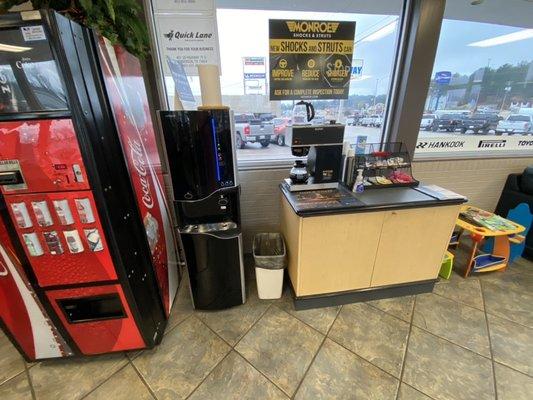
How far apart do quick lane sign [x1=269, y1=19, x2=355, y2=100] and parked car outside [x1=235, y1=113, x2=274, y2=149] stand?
248 millimetres

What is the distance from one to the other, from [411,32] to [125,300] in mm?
2851

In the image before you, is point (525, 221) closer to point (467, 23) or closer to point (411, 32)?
point (467, 23)

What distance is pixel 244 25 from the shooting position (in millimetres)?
1785

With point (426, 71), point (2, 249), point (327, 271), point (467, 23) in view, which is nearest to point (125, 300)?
point (2, 249)

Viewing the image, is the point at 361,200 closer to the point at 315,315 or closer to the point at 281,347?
the point at 315,315

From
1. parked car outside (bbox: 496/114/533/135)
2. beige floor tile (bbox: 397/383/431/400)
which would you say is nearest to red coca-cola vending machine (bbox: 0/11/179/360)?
beige floor tile (bbox: 397/383/431/400)

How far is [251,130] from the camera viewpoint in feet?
6.84

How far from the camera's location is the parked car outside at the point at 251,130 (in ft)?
6.64

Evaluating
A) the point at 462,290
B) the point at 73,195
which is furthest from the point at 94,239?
the point at 462,290

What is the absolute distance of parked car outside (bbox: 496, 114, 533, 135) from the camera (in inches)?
95.8

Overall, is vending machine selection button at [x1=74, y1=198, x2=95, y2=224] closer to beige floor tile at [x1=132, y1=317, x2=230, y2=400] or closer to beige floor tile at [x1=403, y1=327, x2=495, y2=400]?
beige floor tile at [x1=132, y1=317, x2=230, y2=400]

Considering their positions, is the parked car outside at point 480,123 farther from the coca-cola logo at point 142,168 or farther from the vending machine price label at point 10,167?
the vending machine price label at point 10,167

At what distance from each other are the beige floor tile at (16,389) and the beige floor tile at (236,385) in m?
0.93

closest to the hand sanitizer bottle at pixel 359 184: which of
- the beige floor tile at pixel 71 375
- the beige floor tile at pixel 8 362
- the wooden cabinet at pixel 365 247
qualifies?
the wooden cabinet at pixel 365 247
